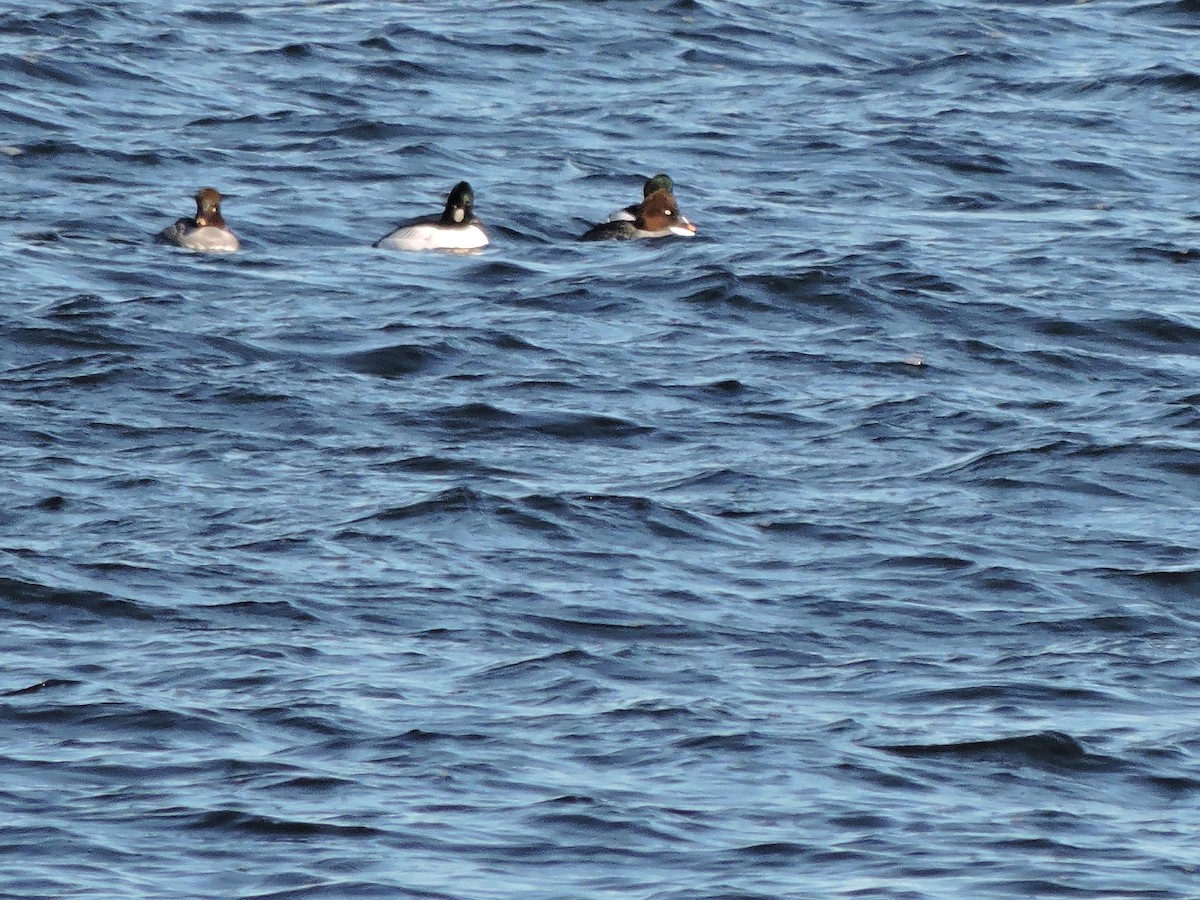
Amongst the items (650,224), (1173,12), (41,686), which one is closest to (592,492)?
(41,686)

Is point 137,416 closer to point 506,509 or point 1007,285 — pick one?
point 506,509

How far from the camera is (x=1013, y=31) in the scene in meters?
29.8

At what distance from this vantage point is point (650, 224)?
2056 cm

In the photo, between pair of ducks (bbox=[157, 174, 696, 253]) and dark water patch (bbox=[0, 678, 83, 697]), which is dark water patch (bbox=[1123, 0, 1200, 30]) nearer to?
pair of ducks (bbox=[157, 174, 696, 253])

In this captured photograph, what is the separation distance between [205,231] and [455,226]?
1.88m

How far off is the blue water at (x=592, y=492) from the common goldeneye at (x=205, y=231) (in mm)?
141

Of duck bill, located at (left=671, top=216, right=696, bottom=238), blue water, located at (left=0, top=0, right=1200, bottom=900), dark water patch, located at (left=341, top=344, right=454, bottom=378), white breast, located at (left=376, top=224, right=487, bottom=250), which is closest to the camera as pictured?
blue water, located at (left=0, top=0, right=1200, bottom=900)

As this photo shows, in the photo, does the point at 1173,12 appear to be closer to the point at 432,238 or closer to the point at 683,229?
the point at 683,229

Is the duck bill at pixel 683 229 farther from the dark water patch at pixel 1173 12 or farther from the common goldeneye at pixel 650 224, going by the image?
the dark water patch at pixel 1173 12

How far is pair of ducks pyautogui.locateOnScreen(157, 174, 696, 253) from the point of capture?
1925 centimetres

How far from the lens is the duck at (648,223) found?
20516 mm

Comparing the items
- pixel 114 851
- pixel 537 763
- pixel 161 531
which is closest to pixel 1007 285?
pixel 161 531

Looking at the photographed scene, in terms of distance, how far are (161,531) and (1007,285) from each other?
820 centimetres

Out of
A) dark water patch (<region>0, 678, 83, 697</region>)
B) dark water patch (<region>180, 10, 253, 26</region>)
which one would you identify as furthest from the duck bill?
dark water patch (<region>0, 678, 83, 697</region>)
